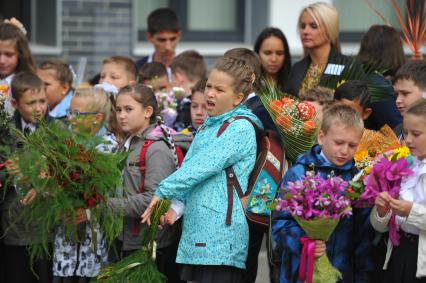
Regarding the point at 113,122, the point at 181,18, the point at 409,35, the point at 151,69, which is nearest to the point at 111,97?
the point at 113,122

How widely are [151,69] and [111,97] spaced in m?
1.18

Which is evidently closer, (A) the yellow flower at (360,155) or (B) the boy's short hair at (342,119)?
(B) the boy's short hair at (342,119)

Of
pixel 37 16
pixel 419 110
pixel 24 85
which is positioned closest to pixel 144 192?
pixel 24 85

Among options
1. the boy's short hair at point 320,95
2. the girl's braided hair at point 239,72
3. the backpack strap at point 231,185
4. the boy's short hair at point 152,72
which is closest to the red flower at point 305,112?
the girl's braided hair at point 239,72

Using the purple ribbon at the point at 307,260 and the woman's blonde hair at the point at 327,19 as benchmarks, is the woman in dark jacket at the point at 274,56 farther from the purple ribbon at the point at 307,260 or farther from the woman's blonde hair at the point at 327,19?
the purple ribbon at the point at 307,260

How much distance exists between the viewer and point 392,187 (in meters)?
5.09

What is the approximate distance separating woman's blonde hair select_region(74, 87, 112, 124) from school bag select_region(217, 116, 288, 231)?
4.04 ft

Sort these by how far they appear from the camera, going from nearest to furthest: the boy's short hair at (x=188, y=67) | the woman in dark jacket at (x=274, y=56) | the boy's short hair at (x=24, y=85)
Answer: the boy's short hair at (x=24, y=85)
the woman in dark jacket at (x=274, y=56)
the boy's short hair at (x=188, y=67)

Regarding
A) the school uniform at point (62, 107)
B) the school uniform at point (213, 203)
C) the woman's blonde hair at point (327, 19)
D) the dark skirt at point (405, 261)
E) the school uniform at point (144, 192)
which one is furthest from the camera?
the school uniform at point (62, 107)

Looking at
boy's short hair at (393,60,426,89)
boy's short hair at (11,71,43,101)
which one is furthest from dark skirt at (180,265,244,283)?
boy's short hair at (11,71,43,101)

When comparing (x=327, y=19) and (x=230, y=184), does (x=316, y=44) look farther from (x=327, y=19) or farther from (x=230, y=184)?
(x=230, y=184)

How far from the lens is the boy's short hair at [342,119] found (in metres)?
5.31

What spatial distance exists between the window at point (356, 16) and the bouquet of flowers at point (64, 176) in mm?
9078

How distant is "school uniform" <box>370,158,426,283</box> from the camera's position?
5023mm
